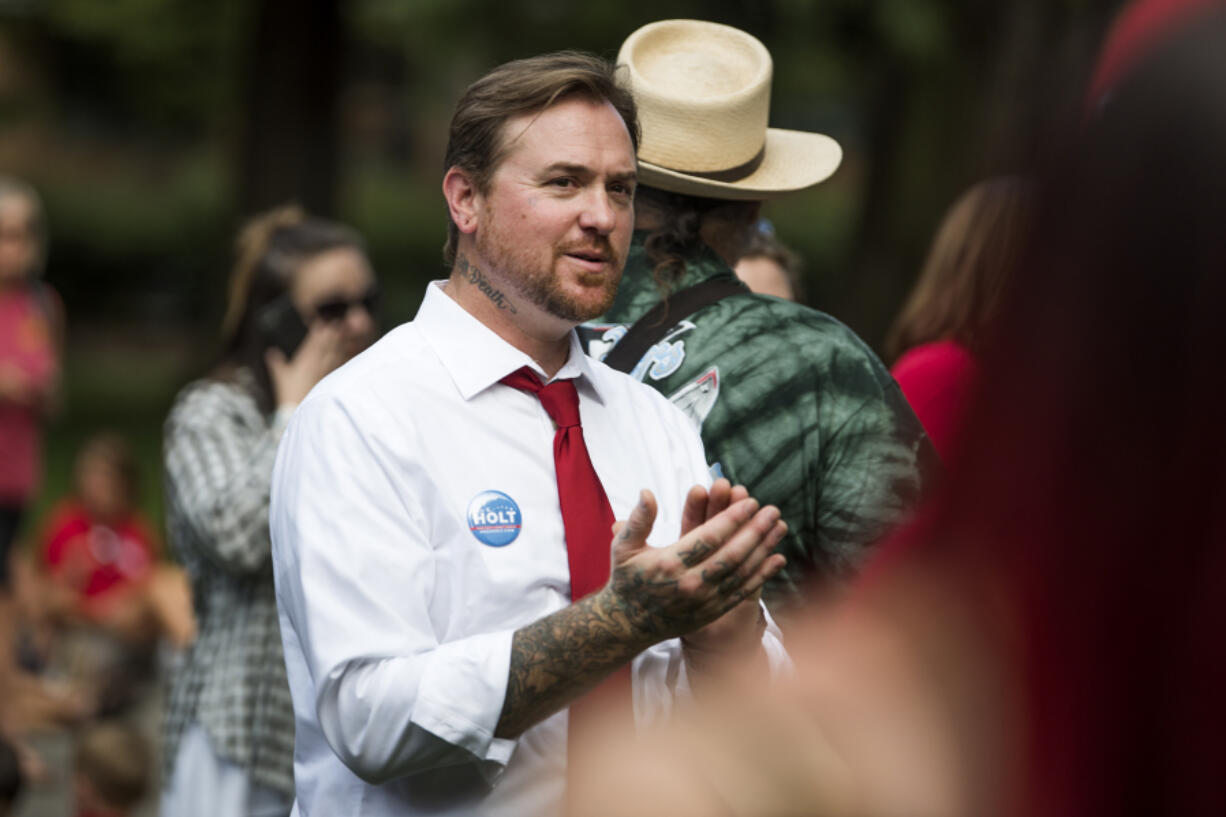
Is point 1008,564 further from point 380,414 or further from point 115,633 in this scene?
point 115,633

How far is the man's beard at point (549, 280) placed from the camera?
2.65 meters

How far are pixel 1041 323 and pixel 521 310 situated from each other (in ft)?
6.08

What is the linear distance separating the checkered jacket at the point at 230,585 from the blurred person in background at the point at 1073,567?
10.8 feet

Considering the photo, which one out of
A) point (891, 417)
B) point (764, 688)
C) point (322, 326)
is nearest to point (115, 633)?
point (322, 326)

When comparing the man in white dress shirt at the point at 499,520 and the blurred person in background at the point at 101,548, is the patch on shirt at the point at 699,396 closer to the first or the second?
the man in white dress shirt at the point at 499,520

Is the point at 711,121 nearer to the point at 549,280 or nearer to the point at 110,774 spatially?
the point at 549,280

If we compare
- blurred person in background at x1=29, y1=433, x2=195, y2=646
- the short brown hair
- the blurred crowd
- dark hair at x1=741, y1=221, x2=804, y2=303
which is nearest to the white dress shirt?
the short brown hair

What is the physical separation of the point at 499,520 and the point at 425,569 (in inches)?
6.2

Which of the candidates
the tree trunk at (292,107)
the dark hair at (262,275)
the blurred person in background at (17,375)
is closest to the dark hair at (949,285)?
the dark hair at (262,275)

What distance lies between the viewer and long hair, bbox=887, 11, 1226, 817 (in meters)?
0.84

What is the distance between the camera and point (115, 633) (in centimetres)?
823

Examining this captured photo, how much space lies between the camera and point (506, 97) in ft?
8.73

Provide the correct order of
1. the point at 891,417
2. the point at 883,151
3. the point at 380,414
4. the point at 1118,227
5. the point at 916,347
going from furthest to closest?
the point at 883,151 → the point at 916,347 → the point at 891,417 → the point at 380,414 → the point at 1118,227

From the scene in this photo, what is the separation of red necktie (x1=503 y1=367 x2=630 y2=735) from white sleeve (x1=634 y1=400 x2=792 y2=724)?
0.07 metres
